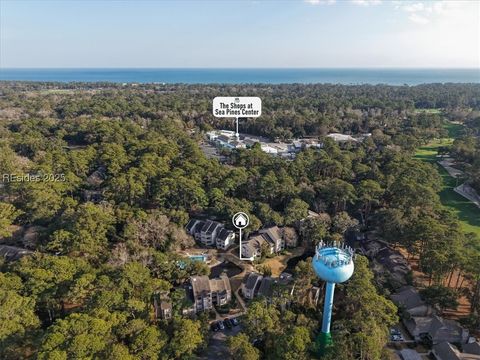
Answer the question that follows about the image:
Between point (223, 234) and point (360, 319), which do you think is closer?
point (360, 319)

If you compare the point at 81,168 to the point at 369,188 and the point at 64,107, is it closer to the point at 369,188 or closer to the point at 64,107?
the point at 369,188

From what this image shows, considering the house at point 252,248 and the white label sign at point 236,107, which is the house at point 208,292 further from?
the white label sign at point 236,107

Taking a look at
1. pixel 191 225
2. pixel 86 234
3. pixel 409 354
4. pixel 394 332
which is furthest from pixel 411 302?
pixel 86 234

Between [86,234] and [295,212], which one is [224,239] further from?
[86,234]

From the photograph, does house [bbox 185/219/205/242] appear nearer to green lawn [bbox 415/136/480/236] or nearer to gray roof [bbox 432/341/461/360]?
gray roof [bbox 432/341/461/360]

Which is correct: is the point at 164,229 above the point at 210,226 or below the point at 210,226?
above

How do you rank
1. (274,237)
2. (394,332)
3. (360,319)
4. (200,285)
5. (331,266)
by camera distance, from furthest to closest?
(274,237) < (200,285) < (394,332) < (360,319) < (331,266)
